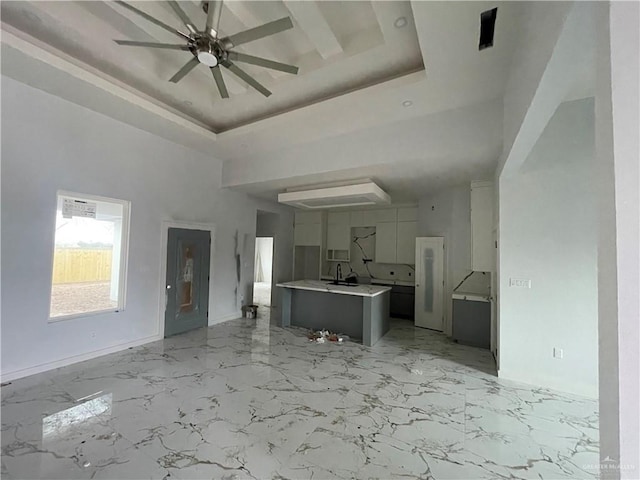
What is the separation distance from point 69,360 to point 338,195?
4.29 metres

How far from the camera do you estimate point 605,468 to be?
31.6 inches

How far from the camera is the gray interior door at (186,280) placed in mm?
4594

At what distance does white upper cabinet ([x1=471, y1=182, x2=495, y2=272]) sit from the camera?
13.8 ft

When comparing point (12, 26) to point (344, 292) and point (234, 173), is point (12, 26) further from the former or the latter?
point (344, 292)

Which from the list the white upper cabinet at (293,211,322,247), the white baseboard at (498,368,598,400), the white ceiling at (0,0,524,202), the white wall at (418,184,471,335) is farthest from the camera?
the white upper cabinet at (293,211,322,247)

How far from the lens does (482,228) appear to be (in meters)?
4.23

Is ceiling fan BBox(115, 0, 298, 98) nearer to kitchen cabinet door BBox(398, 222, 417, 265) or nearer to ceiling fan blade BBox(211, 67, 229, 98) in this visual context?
ceiling fan blade BBox(211, 67, 229, 98)

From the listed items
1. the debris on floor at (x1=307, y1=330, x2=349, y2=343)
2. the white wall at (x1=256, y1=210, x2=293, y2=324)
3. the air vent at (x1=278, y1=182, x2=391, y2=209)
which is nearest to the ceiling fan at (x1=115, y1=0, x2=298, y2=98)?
the air vent at (x1=278, y1=182, x2=391, y2=209)

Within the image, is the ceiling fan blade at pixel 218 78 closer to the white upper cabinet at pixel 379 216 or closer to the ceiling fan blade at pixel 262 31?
the ceiling fan blade at pixel 262 31

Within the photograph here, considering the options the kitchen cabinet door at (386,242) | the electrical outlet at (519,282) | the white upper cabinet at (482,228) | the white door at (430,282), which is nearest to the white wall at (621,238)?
the electrical outlet at (519,282)

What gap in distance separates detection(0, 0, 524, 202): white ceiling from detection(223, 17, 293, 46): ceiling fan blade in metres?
0.49

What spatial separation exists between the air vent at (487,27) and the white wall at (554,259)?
56.1 inches

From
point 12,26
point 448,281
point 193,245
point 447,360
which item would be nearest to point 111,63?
point 12,26

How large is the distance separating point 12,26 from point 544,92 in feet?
14.7
